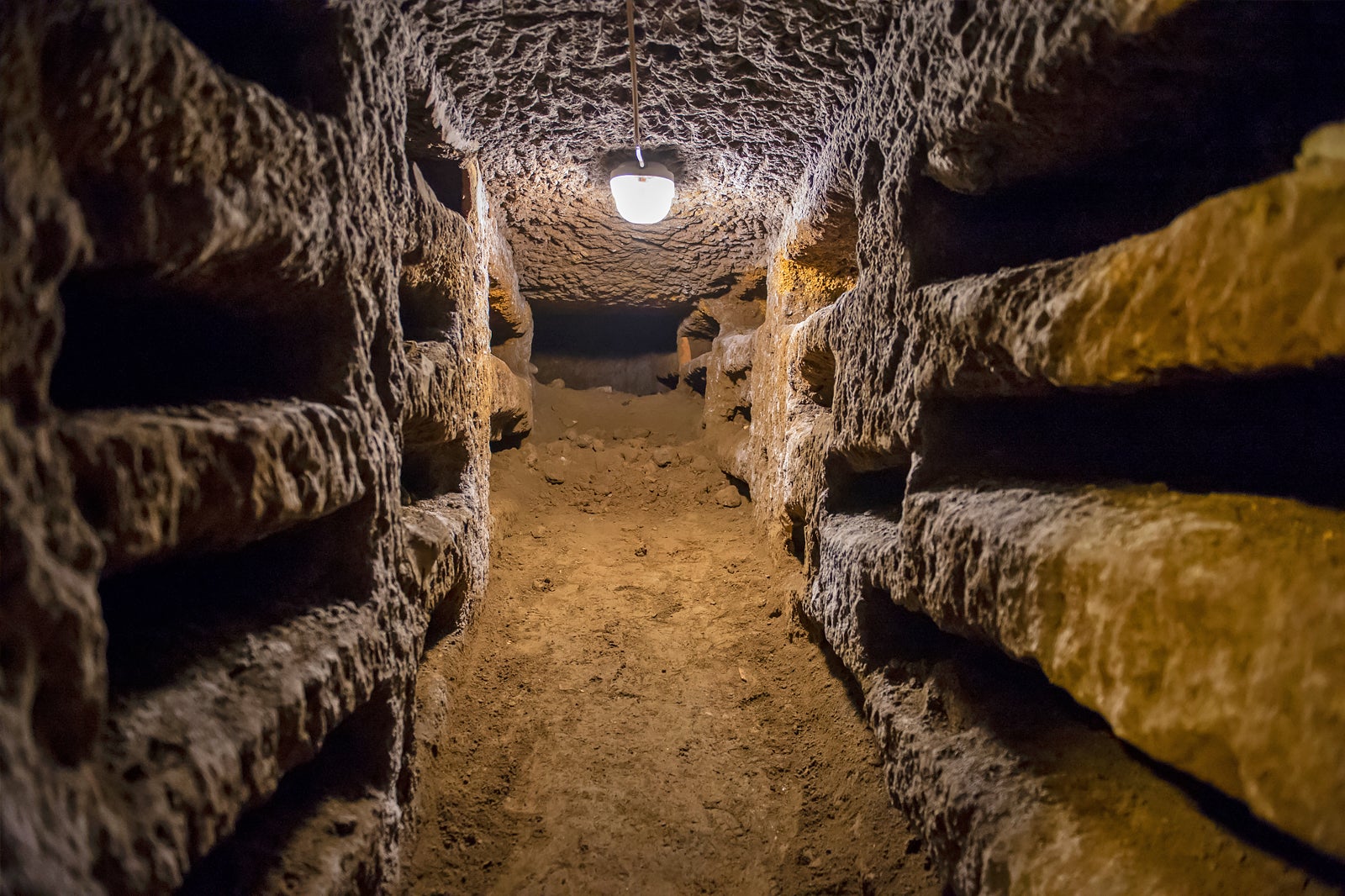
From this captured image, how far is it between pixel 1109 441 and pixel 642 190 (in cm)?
200

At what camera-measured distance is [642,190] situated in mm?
2770

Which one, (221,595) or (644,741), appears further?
(644,741)

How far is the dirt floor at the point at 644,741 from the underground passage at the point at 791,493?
0.01m

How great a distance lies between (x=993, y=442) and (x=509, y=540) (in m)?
2.06

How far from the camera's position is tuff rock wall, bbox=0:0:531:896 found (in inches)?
24.5

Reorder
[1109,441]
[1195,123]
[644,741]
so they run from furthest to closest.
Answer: [644,741] → [1109,441] → [1195,123]

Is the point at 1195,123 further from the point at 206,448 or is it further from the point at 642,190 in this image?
the point at 642,190

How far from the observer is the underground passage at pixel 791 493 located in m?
0.69

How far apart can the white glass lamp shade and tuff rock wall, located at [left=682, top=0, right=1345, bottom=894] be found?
0.97 metres

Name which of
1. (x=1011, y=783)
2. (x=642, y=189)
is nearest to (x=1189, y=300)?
(x=1011, y=783)

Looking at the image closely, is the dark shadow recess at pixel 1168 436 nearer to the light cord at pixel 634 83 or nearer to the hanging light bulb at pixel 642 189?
the light cord at pixel 634 83

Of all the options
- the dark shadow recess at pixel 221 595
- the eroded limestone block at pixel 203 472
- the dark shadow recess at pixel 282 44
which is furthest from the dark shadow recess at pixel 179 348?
the dark shadow recess at pixel 282 44

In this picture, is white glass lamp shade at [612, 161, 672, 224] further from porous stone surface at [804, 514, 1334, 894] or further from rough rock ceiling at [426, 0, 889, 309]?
porous stone surface at [804, 514, 1334, 894]

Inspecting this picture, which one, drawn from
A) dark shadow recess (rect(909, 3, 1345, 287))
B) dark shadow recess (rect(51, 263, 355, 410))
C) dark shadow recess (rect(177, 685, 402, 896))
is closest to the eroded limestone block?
dark shadow recess (rect(51, 263, 355, 410))
